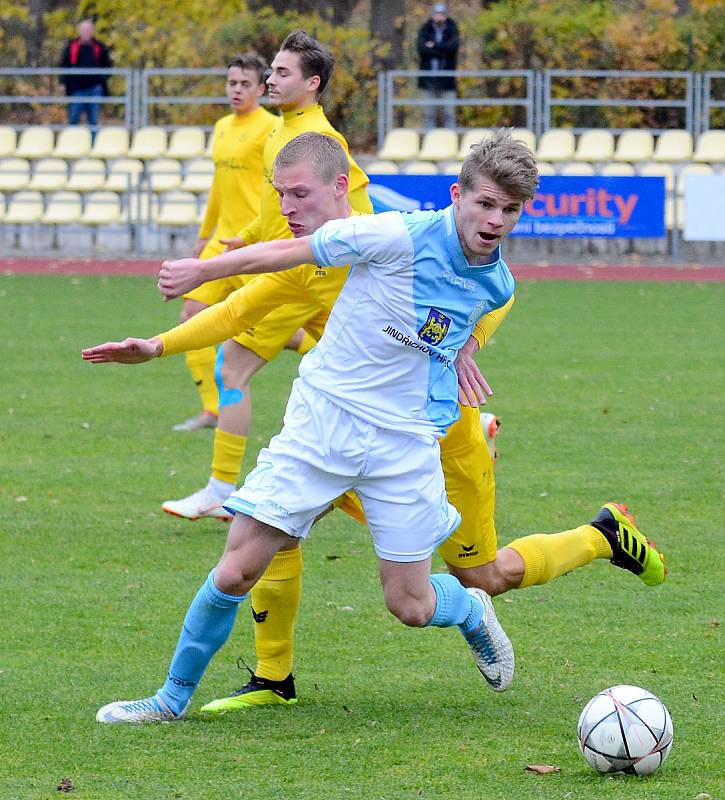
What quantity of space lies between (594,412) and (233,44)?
17694 mm

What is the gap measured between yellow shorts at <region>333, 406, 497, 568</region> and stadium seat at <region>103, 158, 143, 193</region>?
18002mm

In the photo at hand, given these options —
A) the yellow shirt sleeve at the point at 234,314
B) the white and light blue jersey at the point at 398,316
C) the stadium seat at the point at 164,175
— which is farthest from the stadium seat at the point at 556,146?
the white and light blue jersey at the point at 398,316

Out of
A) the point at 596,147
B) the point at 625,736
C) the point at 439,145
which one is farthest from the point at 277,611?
the point at 596,147

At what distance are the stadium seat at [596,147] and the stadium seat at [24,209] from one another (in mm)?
8265

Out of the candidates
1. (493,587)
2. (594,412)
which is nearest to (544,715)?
(493,587)

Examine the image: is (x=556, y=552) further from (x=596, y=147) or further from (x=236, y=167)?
(x=596, y=147)

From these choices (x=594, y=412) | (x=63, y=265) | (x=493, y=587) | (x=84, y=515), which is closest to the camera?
(x=493, y=587)

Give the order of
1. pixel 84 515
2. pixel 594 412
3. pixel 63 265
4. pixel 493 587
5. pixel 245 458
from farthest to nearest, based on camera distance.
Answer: pixel 63 265 → pixel 594 412 → pixel 245 458 → pixel 84 515 → pixel 493 587

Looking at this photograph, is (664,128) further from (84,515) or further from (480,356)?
(84,515)

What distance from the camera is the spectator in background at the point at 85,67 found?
80.7ft

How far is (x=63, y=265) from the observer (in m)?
21.7

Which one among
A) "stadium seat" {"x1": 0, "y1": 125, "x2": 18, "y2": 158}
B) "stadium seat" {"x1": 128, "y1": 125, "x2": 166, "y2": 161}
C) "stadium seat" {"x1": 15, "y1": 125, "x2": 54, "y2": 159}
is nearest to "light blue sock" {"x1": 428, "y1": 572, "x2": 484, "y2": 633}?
"stadium seat" {"x1": 128, "y1": 125, "x2": 166, "y2": 161}

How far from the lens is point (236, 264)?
408cm

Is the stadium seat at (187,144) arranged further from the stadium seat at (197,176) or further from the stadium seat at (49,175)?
the stadium seat at (49,175)
